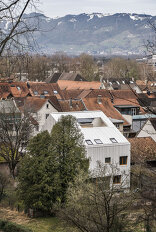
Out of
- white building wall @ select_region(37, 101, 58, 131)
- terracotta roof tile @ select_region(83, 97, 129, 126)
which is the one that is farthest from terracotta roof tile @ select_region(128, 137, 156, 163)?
white building wall @ select_region(37, 101, 58, 131)

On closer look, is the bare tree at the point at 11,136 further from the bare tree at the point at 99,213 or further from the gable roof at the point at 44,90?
the gable roof at the point at 44,90

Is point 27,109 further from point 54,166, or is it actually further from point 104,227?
point 104,227

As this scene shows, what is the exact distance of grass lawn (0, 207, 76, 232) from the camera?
20513mm

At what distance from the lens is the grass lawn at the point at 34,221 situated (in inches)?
808

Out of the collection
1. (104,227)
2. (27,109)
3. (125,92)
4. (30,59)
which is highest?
(125,92)

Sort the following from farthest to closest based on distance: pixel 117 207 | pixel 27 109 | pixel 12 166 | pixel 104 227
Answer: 1. pixel 27 109
2. pixel 12 166
3. pixel 117 207
4. pixel 104 227

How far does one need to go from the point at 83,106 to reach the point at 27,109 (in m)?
9.75

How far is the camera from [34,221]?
21969 millimetres

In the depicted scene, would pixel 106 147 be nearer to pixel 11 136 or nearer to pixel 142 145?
pixel 142 145

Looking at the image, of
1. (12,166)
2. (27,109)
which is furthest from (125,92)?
(12,166)

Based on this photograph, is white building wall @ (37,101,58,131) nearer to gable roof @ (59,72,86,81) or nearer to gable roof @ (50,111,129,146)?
gable roof @ (50,111,129,146)

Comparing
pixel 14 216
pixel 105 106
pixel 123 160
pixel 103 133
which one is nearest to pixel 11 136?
pixel 103 133

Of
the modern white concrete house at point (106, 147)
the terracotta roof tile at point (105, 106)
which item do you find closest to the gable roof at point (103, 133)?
the modern white concrete house at point (106, 147)

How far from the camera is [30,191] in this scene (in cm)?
2194
